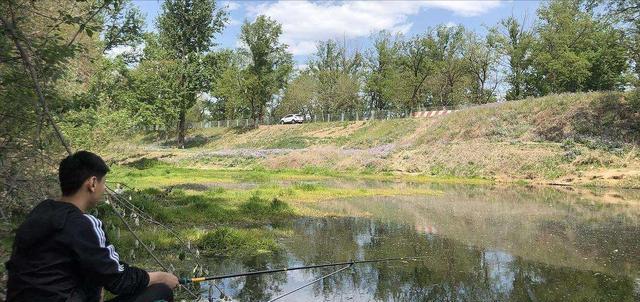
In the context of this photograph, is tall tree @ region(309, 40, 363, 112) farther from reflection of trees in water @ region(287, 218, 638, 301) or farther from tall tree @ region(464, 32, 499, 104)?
reflection of trees in water @ region(287, 218, 638, 301)

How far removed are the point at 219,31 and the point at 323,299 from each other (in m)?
61.7

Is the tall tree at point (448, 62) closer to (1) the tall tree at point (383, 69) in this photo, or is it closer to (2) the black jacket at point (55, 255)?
(1) the tall tree at point (383, 69)

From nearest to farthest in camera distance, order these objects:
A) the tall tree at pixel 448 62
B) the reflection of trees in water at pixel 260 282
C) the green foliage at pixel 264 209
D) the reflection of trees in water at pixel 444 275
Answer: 1. the reflection of trees in water at pixel 260 282
2. the reflection of trees in water at pixel 444 275
3. the green foliage at pixel 264 209
4. the tall tree at pixel 448 62

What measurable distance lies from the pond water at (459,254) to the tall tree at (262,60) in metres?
54.3

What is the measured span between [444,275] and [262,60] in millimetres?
65214

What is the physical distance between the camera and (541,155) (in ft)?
109

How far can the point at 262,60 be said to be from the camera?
236 ft

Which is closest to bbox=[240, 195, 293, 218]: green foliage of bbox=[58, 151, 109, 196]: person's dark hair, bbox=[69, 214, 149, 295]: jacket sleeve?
bbox=[69, 214, 149, 295]: jacket sleeve

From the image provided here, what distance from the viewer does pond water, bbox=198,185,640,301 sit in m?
8.37

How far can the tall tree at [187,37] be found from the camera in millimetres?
62156

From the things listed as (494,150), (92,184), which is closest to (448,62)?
(494,150)

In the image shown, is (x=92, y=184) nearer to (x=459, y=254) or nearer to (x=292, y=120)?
(x=459, y=254)

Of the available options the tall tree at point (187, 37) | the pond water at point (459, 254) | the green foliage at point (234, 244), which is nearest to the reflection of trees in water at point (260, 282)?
the pond water at point (459, 254)

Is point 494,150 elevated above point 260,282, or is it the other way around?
point 494,150
